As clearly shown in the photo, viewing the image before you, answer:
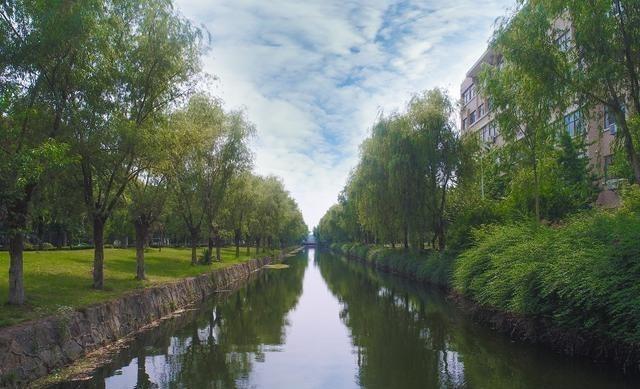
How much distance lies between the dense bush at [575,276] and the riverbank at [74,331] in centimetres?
1162

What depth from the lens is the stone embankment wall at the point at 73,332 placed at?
944 cm

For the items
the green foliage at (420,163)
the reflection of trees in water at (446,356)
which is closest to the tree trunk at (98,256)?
the reflection of trees in water at (446,356)

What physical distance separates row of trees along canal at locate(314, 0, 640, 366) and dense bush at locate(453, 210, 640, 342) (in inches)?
1.4

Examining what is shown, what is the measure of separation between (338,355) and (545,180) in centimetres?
1698

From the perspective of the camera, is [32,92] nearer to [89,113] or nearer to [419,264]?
[89,113]

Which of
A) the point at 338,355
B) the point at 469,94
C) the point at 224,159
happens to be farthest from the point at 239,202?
the point at 469,94

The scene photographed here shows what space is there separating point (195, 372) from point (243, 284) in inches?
909

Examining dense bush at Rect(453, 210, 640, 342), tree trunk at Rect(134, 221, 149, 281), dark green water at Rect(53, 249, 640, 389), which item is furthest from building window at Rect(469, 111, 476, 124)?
tree trunk at Rect(134, 221, 149, 281)

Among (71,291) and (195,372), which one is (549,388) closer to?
(195,372)

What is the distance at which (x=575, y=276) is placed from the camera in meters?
11.7

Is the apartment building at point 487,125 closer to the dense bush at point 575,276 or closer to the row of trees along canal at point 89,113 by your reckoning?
the dense bush at point 575,276

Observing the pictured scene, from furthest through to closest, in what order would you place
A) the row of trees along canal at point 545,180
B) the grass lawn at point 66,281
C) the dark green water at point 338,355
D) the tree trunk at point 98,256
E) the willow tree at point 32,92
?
the tree trunk at point 98,256, the grass lawn at point 66,281, the row of trees along canal at point 545,180, the dark green water at point 338,355, the willow tree at point 32,92

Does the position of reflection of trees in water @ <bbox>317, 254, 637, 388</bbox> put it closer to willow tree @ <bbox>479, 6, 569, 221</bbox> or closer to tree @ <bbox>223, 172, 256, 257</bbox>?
willow tree @ <bbox>479, 6, 569, 221</bbox>

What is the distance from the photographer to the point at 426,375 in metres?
11.3
